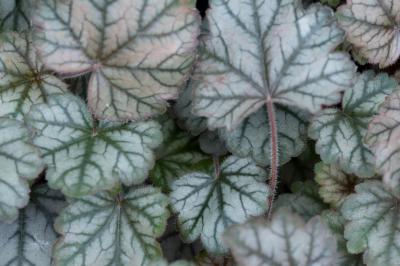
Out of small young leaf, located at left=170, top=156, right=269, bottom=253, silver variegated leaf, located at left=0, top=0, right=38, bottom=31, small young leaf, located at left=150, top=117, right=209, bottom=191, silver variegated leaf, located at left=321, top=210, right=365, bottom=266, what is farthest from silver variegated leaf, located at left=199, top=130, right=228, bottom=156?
silver variegated leaf, located at left=0, top=0, right=38, bottom=31

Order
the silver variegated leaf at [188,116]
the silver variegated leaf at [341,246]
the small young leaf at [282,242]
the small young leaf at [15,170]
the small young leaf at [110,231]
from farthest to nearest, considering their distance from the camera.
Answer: the silver variegated leaf at [188,116] < the silver variegated leaf at [341,246] < the small young leaf at [110,231] < the small young leaf at [15,170] < the small young leaf at [282,242]

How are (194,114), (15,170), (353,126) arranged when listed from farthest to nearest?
(353,126) < (194,114) < (15,170)

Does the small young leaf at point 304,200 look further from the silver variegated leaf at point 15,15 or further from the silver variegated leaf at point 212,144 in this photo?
the silver variegated leaf at point 15,15

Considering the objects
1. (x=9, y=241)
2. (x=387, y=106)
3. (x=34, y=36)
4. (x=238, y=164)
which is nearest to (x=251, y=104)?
(x=238, y=164)

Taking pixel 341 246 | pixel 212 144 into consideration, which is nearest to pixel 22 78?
pixel 212 144

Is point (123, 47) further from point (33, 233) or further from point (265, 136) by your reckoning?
point (33, 233)

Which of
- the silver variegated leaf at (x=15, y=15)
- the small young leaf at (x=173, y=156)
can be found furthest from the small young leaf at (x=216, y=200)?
the silver variegated leaf at (x=15, y=15)

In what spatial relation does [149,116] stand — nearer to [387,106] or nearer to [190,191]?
[190,191]
